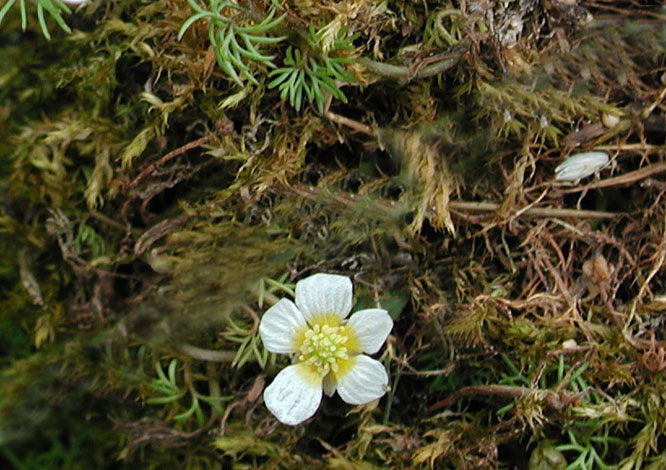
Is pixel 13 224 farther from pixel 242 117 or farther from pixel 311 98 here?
pixel 311 98

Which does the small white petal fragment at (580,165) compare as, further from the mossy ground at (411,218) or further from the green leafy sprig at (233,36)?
the green leafy sprig at (233,36)

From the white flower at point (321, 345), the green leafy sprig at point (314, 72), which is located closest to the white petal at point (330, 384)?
the white flower at point (321, 345)

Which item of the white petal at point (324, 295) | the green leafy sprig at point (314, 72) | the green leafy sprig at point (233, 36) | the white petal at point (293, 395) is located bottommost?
the white petal at point (293, 395)

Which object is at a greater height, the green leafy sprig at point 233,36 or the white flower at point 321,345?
the green leafy sprig at point 233,36

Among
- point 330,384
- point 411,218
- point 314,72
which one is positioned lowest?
point 330,384

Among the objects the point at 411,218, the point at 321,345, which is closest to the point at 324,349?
the point at 321,345

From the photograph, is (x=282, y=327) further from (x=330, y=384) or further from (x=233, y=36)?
(x=233, y=36)
